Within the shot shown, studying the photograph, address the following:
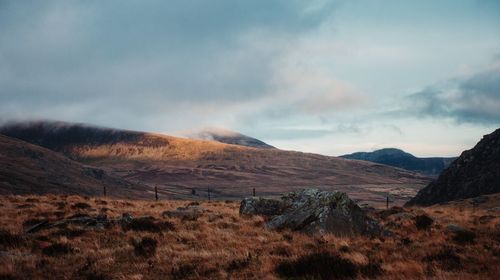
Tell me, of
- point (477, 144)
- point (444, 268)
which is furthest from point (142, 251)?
point (477, 144)

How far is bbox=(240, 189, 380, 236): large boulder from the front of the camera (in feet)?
48.8

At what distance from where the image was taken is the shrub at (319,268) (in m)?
8.48

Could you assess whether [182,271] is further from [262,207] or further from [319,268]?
[262,207]

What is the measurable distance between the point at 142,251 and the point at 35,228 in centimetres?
583

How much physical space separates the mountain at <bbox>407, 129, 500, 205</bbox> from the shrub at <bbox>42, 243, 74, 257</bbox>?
86.6 m

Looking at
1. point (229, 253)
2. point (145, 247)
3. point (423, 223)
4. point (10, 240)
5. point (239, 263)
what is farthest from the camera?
point (423, 223)

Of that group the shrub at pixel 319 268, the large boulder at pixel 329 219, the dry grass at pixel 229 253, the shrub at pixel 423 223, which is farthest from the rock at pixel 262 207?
the shrub at pixel 319 268

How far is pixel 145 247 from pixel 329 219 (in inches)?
260

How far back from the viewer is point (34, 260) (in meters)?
10.4

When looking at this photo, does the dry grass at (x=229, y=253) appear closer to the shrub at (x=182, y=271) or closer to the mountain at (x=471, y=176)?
the shrub at (x=182, y=271)

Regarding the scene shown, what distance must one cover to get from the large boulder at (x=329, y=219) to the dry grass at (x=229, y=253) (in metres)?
0.72

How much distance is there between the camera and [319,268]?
8781mm

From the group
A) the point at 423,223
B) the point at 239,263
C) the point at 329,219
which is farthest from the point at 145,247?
the point at 423,223

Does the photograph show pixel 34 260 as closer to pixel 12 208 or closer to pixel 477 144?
pixel 12 208
